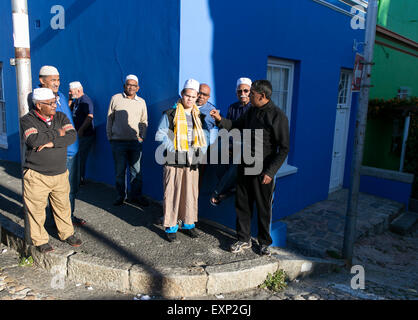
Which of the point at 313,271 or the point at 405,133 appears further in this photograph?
the point at 405,133

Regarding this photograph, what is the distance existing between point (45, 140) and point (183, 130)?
4.76ft

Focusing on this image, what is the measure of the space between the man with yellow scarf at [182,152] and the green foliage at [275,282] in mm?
1115

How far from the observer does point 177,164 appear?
3986mm

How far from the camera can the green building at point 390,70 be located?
9.16m

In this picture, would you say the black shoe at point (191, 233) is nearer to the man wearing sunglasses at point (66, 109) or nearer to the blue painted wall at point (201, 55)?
the blue painted wall at point (201, 55)

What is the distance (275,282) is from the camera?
12.1 ft

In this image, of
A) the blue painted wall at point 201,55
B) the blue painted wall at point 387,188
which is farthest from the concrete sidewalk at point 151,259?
the blue painted wall at point 387,188

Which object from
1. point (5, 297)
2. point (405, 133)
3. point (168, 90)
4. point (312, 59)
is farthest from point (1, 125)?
point (405, 133)

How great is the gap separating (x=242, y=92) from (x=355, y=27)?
15.7ft

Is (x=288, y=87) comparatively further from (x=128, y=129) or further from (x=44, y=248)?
(x=44, y=248)

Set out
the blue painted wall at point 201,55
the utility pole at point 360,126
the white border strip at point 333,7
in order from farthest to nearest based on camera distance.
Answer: the white border strip at point 333,7 < the blue painted wall at point 201,55 < the utility pole at point 360,126

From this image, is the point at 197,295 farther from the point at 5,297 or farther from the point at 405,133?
the point at 405,133

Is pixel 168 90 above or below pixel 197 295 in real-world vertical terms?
above

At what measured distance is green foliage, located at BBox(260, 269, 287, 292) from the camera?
12.0 ft
